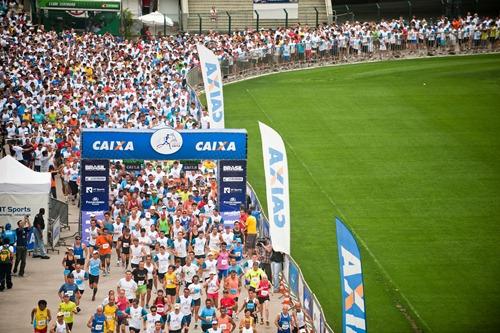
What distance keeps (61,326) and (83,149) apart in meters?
10.2

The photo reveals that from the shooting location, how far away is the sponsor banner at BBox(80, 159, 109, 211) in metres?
34.2

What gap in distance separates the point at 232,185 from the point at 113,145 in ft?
13.2

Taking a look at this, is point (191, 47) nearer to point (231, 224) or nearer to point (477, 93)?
point (477, 93)

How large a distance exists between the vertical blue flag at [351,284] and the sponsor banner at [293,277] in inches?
232

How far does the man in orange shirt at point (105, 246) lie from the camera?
102ft

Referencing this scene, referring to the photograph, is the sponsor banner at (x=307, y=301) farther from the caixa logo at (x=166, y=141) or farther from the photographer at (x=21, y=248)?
the photographer at (x=21, y=248)

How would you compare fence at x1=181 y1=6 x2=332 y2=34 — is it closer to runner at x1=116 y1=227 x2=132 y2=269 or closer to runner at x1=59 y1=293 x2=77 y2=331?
runner at x1=116 y1=227 x2=132 y2=269

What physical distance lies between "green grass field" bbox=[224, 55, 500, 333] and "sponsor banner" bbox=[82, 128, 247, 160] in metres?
4.44

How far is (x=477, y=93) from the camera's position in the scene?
53781 millimetres

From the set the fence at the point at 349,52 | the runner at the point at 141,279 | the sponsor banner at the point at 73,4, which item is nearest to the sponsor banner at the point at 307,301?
the runner at the point at 141,279

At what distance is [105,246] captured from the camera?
102 ft

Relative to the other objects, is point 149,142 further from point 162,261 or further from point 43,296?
point 43,296

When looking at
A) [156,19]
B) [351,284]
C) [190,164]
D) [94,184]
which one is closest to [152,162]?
[190,164]

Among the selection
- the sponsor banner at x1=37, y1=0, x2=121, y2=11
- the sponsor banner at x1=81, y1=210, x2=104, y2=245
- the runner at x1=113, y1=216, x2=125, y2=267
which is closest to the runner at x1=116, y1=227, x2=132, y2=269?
the runner at x1=113, y1=216, x2=125, y2=267
